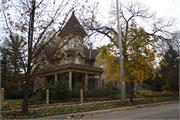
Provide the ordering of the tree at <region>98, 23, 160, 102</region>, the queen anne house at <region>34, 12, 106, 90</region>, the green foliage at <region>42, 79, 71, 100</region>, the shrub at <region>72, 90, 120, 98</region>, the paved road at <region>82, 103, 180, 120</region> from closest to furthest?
the paved road at <region>82, 103, 180, 120</region>
the queen anne house at <region>34, 12, 106, 90</region>
the tree at <region>98, 23, 160, 102</region>
the green foliage at <region>42, 79, 71, 100</region>
the shrub at <region>72, 90, 120, 98</region>

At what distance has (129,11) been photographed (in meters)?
21.9

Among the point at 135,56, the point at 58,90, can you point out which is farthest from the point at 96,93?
the point at 135,56

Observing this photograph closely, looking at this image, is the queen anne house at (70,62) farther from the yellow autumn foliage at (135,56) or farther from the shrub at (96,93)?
the yellow autumn foliage at (135,56)

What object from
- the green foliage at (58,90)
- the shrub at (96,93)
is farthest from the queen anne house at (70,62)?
the shrub at (96,93)

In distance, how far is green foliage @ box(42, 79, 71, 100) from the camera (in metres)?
15.6

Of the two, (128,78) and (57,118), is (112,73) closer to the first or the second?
(128,78)

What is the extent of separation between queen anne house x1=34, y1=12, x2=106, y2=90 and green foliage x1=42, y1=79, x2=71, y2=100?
77 cm

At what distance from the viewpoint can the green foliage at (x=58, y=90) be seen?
51.3 feet

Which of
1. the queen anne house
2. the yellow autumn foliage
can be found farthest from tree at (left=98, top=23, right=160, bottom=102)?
the queen anne house

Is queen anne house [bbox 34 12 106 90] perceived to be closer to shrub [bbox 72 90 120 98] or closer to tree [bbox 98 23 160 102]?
shrub [bbox 72 90 120 98]

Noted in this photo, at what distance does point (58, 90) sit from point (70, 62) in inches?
414

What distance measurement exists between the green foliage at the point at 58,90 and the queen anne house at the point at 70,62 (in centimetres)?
77

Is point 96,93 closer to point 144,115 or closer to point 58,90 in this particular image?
point 58,90

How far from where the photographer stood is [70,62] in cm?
2578
